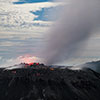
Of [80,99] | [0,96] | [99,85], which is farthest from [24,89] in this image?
[99,85]

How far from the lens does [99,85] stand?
641ft

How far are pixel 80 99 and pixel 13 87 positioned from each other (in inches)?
2509

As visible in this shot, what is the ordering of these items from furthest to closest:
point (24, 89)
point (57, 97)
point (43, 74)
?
point (43, 74), point (24, 89), point (57, 97)

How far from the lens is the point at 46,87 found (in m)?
168

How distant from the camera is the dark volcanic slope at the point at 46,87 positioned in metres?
157

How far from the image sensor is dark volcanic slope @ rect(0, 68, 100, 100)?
157125 millimetres

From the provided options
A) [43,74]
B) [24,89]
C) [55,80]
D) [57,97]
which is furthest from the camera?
[43,74]

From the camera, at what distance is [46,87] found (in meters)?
168

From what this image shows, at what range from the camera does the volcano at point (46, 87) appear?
15712 centimetres

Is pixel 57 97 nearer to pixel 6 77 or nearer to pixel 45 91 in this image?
pixel 45 91

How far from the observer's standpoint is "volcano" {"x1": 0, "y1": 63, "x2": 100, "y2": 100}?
6186 inches

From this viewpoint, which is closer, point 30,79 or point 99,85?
point 30,79

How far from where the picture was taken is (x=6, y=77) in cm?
19088

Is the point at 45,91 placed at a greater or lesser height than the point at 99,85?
greater
